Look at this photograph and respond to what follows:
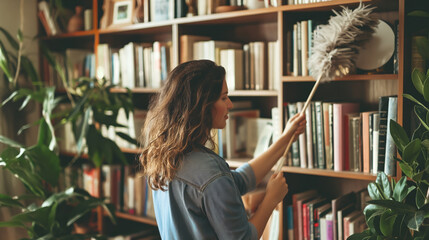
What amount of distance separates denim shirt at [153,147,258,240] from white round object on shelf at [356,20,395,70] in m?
0.80

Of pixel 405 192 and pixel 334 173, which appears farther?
pixel 334 173

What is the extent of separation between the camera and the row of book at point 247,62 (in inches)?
85.4

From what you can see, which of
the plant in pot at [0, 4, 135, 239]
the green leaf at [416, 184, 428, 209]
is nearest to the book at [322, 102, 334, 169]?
the green leaf at [416, 184, 428, 209]

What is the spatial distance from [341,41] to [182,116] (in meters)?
0.73

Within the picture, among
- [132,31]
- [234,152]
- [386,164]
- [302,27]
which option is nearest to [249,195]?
[234,152]

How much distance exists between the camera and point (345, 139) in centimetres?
191

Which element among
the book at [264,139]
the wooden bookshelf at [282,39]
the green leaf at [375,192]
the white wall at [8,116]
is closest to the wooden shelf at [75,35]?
the wooden bookshelf at [282,39]

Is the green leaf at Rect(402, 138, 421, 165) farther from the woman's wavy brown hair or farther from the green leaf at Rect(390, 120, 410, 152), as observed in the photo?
the woman's wavy brown hair

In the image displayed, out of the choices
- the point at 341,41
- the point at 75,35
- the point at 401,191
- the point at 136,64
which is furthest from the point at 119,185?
the point at 401,191

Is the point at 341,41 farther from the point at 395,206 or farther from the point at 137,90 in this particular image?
the point at 137,90

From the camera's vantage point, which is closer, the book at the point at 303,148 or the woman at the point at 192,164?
the woman at the point at 192,164

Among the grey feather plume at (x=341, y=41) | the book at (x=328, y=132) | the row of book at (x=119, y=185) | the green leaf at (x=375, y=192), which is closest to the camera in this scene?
the green leaf at (x=375, y=192)

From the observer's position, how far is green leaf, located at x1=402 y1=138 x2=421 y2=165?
145 cm

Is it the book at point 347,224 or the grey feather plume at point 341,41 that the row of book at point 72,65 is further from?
the book at point 347,224
